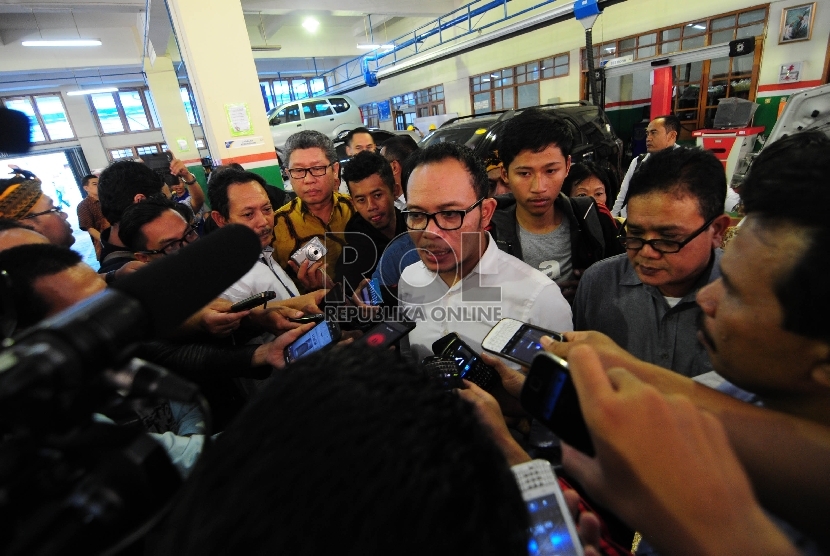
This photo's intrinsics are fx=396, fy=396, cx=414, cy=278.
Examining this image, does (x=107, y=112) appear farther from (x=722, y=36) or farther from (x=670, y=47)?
(x=722, y=36)

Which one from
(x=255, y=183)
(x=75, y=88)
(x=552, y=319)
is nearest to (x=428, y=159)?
(x=552, y=319)

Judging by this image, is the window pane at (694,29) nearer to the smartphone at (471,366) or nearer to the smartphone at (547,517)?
the smartphone at (471,366)

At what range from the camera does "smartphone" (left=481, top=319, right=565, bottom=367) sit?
105cm

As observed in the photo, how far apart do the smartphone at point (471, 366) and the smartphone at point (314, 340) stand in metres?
0.34

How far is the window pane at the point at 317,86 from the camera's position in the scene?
651 inches

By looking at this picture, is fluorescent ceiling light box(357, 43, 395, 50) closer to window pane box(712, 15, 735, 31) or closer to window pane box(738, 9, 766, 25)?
window pane box(712, 15, 735, 31)

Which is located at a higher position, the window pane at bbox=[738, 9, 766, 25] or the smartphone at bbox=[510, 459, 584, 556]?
the window pane at bbox=[738, 9, 766, 25]

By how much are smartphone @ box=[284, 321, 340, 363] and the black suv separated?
9.61 feet

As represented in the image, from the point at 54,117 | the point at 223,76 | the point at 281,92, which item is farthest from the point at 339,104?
the point at 54,117

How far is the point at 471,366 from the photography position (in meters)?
1.17

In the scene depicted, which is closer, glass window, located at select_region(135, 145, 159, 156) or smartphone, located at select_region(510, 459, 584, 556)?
smartphone, located at select_region(510, 459, 584, 556)

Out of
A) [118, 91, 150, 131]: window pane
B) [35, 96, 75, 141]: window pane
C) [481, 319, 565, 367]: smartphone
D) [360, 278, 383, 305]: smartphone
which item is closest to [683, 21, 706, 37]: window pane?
[360, 278, 383, 305]: smartphone

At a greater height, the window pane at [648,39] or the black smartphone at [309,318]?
the window pane at [648,39]

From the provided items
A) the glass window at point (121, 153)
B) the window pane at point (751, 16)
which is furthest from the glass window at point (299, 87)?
the window pane at point (751, 16)
